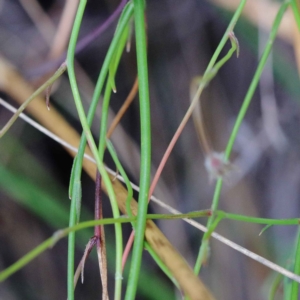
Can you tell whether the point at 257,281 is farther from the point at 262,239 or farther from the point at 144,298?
the point at 144,298

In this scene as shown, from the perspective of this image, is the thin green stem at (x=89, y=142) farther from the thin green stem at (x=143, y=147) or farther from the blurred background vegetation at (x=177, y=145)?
the blurred background vegetation at (x=177, y=145)

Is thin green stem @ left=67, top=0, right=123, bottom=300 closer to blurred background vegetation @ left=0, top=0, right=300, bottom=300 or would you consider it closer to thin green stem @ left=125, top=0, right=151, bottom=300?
thin green stem @ left=125, top=0, right=151, bottom=300

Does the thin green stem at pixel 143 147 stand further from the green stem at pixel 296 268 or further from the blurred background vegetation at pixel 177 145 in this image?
the blurred background vegetation at pixel 177 145

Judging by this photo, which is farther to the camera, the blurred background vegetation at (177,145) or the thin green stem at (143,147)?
the blurred background vegetation at (177,145)

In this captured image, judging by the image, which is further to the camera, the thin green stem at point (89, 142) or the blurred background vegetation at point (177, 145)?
the blurred background vegetation at point (177, 145)

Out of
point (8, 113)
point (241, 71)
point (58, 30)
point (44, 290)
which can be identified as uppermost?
point (241, 71)

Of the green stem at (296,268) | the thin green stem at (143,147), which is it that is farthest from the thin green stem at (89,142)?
the green stem at (296,268)

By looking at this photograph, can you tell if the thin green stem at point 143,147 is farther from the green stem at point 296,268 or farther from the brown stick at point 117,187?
the green stem at point 296,268

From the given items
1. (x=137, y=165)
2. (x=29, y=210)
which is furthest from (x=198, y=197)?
(x=29, y=210)
